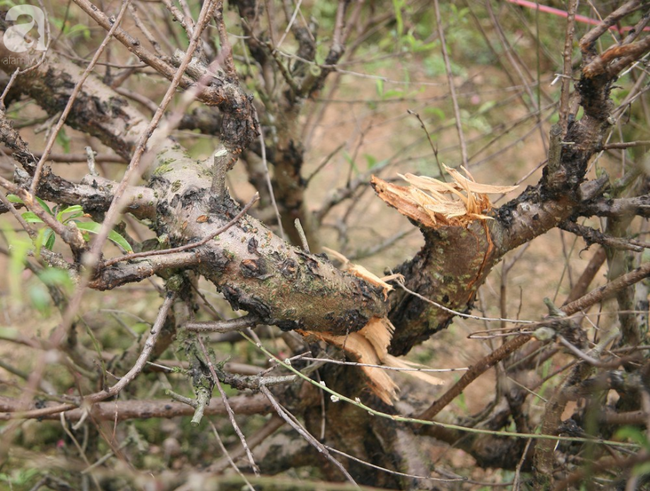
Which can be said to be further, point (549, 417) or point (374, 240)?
point (374, 240)

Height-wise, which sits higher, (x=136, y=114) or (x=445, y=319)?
(x=136, y=114)

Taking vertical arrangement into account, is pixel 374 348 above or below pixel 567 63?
below

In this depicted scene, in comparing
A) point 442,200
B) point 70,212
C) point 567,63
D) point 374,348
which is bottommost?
point 374,348

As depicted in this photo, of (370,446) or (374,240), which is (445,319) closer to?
(370,446)

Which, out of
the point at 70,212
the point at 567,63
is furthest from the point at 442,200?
the point at 70,212

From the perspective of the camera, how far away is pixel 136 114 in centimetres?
160

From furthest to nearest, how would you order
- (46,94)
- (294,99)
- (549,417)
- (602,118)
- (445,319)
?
(294,99) < (46,94) < (445,319) < (549,417) < (602,118)

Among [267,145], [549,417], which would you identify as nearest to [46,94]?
[267,145]

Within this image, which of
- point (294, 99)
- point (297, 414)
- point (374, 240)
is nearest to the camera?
point (297, 414)

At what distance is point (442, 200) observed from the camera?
125 cm

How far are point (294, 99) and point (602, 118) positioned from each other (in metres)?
1.09

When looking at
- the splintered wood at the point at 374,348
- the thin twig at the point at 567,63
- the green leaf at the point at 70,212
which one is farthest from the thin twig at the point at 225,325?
the thin twig at the point at 567,63

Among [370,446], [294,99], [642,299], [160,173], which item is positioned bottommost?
[370,446]

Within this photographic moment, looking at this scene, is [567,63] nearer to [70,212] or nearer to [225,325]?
[225,325]
